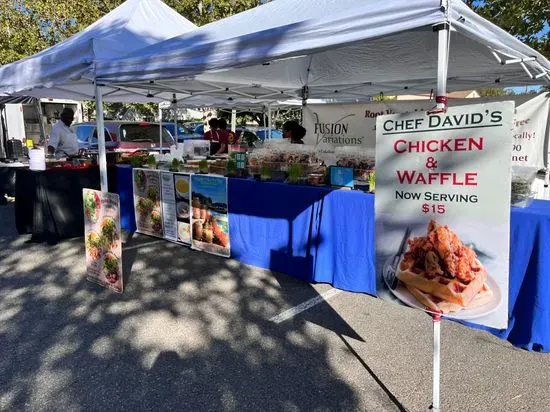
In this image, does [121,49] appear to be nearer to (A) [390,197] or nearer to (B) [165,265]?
(B) [165,265]

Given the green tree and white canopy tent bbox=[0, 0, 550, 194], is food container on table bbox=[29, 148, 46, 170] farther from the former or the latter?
the green tree

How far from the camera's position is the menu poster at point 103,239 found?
3910 millimetres

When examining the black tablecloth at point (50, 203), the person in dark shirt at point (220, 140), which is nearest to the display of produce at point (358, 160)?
the black tablecloth at point (50, 203)

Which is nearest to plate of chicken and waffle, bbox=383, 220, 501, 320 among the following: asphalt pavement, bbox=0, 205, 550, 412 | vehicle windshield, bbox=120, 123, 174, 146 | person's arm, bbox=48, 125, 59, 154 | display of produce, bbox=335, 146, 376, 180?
asphalt pavement, bbox=0, 205, 550, 412

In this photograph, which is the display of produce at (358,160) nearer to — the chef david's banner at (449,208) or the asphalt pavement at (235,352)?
the asphalt pavement at (235,352)

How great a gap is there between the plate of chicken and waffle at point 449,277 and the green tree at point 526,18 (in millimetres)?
7280

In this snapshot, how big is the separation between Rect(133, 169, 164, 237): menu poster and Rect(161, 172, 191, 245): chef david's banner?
135 millimetres

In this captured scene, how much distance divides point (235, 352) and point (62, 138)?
5505 millimetres

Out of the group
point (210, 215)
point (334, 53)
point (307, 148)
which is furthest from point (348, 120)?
point (210, 215)

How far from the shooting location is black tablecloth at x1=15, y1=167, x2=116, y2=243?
18.6ft

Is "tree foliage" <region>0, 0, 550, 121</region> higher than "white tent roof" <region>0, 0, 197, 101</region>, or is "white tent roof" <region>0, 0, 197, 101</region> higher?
"tree foliage" <region>0, 0, 550, 121</region>

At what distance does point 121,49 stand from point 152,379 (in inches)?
157

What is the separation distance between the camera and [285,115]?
30.4 metres

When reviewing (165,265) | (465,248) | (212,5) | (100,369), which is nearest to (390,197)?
(465,248)
